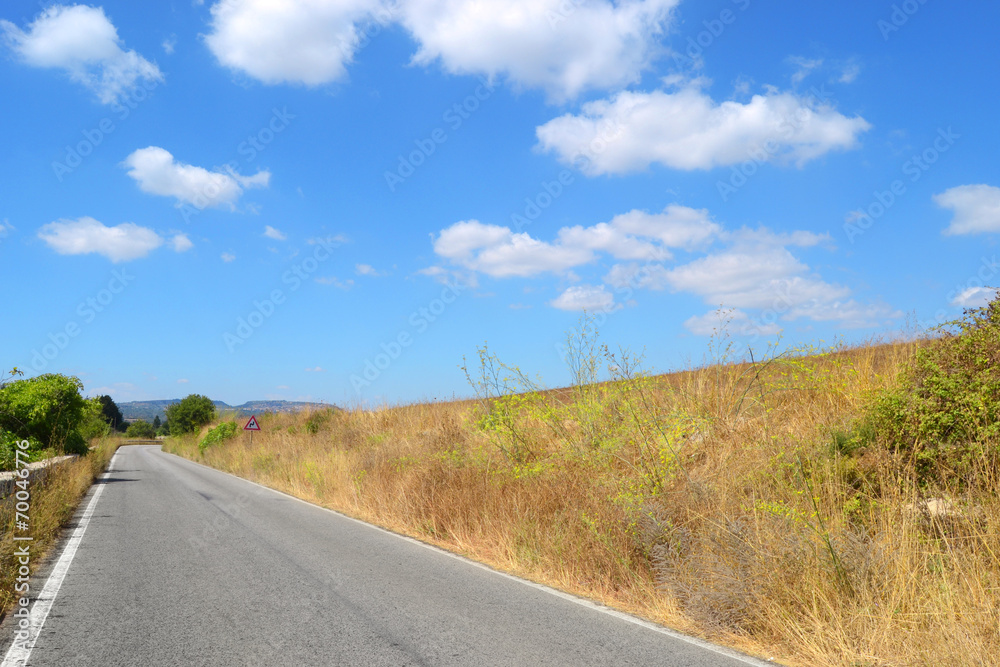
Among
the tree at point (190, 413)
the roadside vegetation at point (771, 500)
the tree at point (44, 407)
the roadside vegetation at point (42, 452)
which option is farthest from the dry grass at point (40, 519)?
the tree at point (190, 413)

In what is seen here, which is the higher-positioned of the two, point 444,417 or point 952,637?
point 444,417

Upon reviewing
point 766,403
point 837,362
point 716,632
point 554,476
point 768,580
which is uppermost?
point 837,362

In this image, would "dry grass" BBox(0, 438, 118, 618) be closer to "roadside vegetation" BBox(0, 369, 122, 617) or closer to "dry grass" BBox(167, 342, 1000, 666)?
"roadside vegetation" BBox(0, 369, 122, 617)

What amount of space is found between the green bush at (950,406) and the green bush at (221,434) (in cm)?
4088

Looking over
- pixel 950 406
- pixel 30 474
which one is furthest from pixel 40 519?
pixel 950 406

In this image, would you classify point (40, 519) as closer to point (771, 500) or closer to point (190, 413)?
point (771, 500)

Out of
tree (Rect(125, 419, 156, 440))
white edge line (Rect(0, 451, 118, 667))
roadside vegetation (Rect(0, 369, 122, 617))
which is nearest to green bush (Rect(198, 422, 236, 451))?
roadside vegetation (Rect(0, 369, 122, 617))

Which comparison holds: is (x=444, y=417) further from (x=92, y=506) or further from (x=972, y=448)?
(x=972, y=448)

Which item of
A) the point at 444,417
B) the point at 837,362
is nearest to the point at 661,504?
the point at 837,362

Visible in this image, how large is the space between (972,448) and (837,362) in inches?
155

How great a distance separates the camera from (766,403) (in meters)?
9.42

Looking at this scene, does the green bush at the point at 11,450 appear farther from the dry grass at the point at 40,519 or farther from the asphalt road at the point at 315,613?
the asphalt road at the point at 315,613

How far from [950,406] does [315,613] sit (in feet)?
20.4

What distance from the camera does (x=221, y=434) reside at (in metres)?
42.1
